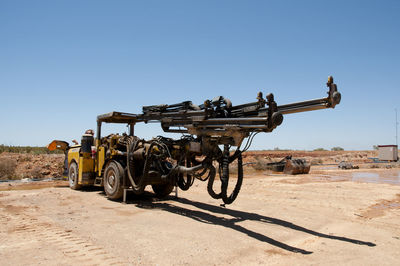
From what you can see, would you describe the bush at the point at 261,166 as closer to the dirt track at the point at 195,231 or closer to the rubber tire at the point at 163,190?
the dirt track at the point at 195,231

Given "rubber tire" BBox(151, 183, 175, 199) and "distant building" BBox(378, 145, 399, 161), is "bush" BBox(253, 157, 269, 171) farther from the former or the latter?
"distant building" BBox(378, 145, 399, 161)

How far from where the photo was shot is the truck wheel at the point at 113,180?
10.2 meters

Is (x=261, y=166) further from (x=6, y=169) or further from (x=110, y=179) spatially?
(x=6, y=169)

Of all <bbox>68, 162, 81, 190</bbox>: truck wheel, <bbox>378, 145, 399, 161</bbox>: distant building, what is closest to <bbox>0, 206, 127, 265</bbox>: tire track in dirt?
<bbox>68, 162, 81, 190</bbox>: truck wheel

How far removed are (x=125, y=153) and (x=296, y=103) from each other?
20.6ft

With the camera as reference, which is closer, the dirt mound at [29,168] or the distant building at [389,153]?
the dirt mound at [29,168]

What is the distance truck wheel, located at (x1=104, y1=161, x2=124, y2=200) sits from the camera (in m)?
10.2

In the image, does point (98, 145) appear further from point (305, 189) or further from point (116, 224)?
point (305, 189)

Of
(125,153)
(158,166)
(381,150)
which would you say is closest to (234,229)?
(158,166)

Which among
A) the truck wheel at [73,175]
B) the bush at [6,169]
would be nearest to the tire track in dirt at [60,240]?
the truck wheel at [73,175]

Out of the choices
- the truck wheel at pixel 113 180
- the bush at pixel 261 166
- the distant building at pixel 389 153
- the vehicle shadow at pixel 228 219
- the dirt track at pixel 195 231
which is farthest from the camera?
the distant building at pixel 389 153

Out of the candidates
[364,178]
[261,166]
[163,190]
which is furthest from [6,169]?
[364,178]

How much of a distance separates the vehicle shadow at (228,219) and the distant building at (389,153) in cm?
3830

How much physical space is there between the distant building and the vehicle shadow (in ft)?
126
